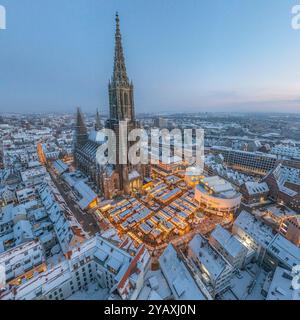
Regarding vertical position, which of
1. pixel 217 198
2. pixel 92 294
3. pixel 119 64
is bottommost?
pixel 92 294

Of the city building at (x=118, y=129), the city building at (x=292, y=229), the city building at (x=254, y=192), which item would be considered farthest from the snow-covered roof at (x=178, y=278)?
the city building at (x=254, y=192)

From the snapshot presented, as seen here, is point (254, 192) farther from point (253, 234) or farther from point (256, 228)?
point (253, 234)

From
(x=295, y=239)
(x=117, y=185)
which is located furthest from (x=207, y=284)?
(x=117, y=185)

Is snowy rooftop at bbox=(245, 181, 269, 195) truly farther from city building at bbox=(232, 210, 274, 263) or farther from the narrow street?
the narrow street

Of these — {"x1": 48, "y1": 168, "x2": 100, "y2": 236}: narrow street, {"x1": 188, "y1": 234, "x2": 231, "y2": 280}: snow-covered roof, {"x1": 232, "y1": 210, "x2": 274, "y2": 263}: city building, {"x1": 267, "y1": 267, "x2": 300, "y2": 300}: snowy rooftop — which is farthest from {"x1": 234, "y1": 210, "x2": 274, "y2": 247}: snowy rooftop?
{"x1": 48, "y1": 168, "x2": 100, "y2": 236}: narrow street

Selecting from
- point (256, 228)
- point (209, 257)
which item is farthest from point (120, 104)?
point (256, 228)

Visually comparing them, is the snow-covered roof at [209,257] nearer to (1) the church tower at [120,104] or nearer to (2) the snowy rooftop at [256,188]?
(1) the church tower at [120,104]
